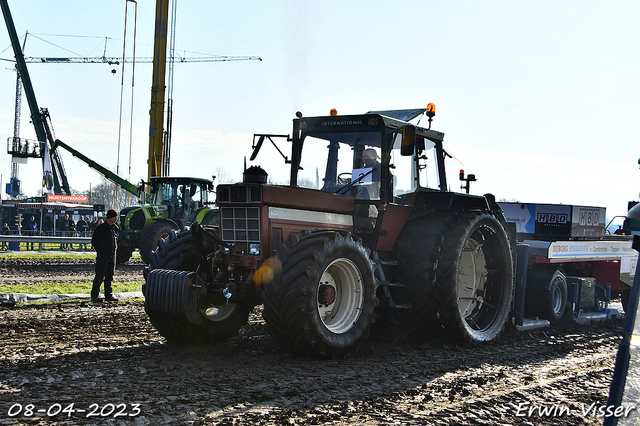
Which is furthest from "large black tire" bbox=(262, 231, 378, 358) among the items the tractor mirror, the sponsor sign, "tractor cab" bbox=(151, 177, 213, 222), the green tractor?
the sponsor sign

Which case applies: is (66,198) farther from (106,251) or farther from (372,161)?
(372,161)

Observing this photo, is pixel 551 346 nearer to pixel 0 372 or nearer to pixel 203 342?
pixel 203 342

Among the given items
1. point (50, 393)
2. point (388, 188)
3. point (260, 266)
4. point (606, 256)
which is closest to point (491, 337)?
point (388, 188)

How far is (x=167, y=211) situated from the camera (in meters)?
18.1

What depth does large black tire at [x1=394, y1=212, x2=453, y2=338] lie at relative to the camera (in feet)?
23.2

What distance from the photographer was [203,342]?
22.3 feet

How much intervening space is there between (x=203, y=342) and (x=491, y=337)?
142 inches

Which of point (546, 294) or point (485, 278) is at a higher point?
point (485, 278)

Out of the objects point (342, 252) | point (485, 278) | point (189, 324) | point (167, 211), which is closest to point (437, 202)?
point (485, 278)

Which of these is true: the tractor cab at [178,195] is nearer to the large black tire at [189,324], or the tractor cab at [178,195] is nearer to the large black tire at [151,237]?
the large black tire at [151,237]

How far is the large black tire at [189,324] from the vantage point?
6648mm

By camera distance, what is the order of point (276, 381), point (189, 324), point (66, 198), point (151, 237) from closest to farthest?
point (276, 381), point (189, 324), point (151, 237), point (66, 198)

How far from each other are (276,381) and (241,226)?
6.28 ft

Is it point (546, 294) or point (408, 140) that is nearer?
point (408, 140)
